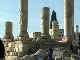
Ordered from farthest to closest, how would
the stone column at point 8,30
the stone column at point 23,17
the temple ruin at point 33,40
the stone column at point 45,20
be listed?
the stone column at point 8,30 → the stone column at point 45,20 → the stone column at point 23,17 → the temple ruin at point 33,40

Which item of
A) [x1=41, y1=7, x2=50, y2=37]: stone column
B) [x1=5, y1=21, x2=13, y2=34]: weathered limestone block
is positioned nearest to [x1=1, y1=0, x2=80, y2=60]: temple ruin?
[x1=41, y1=7, x2=50, y2=37]: stone column

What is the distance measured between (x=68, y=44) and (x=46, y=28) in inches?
118

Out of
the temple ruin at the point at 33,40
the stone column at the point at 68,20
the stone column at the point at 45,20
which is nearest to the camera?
the temple ruin at the point at 33,40

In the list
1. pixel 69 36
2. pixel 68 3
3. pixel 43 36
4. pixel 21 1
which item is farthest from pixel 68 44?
pixel 21 1

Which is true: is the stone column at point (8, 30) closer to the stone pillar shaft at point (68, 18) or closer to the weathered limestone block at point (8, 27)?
the weathered limestone block at point (8, 27)

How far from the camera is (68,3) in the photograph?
2542cm

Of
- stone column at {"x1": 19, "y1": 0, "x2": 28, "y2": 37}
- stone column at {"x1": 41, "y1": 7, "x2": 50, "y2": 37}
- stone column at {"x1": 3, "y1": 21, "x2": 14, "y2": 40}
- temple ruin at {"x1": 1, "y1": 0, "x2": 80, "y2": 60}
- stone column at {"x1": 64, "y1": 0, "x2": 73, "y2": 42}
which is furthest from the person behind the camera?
stone column at {"x1": 3, "y1": 21, "x2": 14, "y2": 40}

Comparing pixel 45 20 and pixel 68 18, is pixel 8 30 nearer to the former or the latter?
pixel 45 20

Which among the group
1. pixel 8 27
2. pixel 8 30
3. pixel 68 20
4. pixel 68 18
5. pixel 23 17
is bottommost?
pixel 8 30

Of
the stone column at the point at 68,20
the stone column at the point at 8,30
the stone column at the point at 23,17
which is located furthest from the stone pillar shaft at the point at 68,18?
the stone column at the point at 8,30

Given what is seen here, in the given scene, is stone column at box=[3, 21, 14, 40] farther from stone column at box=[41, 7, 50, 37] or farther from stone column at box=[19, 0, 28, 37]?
stone column at box=[41, 7, 50, 37]

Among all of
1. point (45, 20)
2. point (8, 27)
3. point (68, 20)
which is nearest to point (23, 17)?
point (45, 20)

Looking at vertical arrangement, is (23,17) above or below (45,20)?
above

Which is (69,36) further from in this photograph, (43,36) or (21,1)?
(21,1)
